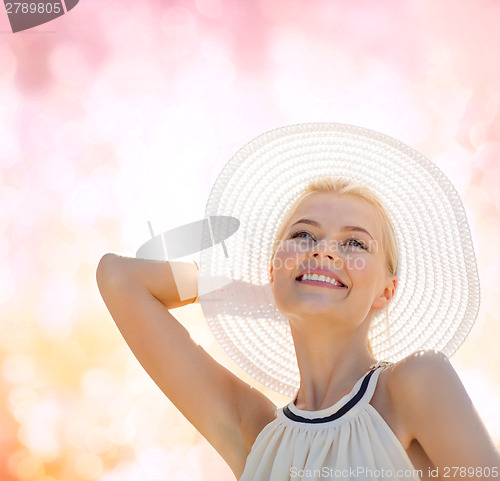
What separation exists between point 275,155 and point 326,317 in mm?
664

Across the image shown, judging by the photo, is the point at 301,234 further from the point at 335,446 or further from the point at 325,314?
the point at 335,446

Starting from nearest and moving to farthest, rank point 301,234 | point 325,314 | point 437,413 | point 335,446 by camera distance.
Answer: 1. point 437,413
2. point 335,446
3. point 325,314
4. point 301,234

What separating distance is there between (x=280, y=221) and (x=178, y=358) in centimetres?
57

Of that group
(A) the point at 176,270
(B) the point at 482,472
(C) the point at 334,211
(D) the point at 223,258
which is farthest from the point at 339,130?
(B) the point at 482,472

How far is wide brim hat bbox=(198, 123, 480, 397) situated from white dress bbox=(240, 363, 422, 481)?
0.37 metres

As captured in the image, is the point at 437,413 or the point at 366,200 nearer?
the point at 437,413

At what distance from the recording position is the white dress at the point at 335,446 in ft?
4.59

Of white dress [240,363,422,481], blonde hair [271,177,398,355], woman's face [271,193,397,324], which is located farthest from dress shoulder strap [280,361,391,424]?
blonde hair [271,177,398,355]

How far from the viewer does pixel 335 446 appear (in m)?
1.48

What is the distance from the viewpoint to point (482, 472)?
1.27 meters

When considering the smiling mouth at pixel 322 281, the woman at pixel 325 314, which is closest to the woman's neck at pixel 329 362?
the woman at pixel 325 314

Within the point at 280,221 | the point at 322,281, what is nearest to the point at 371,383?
the point at 322,281

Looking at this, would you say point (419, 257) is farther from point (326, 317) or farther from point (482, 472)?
point (482, 472)

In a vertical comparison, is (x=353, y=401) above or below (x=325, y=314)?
below
